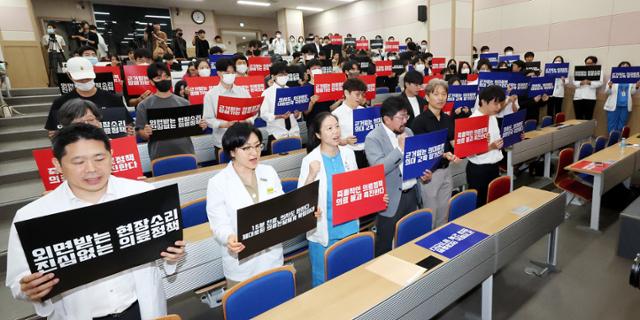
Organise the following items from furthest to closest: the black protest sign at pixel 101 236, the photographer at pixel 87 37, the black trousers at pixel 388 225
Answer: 1. the photographer at pixel 87 37
2. the black trousers at pixel 388 225
3. the black protest sign at pixel 101 236

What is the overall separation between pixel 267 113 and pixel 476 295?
341 cm

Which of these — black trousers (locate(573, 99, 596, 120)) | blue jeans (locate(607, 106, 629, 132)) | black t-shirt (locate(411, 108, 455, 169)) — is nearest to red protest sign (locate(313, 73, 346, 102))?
black t-shirt (locate(411, 108, 455, 169))

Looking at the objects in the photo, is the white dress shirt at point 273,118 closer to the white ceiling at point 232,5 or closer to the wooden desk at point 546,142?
the wooden desk at point 546,142

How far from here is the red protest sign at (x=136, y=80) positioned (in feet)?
19.1

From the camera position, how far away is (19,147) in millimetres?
5473

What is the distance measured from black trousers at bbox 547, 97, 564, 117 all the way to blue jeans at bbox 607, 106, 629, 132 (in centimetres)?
106

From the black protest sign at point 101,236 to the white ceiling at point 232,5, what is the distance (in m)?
16.9

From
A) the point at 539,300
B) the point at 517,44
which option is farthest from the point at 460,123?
the point at 517,44

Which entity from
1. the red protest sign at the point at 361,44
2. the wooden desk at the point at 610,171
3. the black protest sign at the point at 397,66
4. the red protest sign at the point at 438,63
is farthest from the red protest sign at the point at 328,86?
the red protest sign at the point at 361,44

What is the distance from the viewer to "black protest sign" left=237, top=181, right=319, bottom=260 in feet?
6.31

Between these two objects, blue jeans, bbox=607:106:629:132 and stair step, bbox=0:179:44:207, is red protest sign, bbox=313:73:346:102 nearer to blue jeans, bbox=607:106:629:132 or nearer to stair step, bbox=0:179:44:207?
stair step, bbox=0:179:44:207

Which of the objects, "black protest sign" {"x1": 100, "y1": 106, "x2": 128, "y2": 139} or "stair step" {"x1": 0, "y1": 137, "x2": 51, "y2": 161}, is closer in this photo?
"black protest sign" {"x1": 100, "y1": 106, "x2": 128, "y2": 139}

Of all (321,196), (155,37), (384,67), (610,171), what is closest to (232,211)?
(321,196)

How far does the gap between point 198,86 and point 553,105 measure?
8.79m
